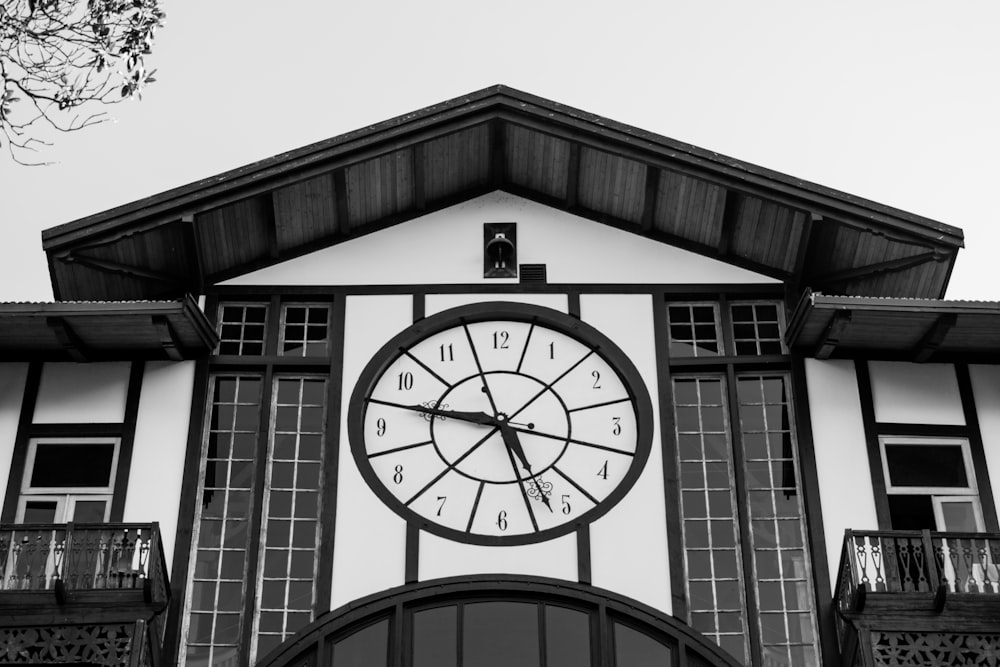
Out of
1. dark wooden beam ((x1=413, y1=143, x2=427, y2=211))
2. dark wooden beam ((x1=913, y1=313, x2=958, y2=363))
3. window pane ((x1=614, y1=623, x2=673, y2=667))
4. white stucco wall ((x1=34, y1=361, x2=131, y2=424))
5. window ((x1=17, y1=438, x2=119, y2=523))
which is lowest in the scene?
window pane ((x1=614, y1=623, x2=673, y2=667))

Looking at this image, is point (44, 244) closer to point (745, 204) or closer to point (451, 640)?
point (451, 640)

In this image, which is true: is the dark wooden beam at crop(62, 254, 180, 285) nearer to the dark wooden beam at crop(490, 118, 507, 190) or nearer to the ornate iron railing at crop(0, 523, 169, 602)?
the ornate iron railing at crop(0, 523, 169, 602)

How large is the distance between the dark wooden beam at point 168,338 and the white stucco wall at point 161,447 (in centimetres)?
16

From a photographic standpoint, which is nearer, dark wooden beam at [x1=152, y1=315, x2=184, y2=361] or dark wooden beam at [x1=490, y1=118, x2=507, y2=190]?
dark wooden beam at [x1=152, y1=315, x2=184, y2=361]

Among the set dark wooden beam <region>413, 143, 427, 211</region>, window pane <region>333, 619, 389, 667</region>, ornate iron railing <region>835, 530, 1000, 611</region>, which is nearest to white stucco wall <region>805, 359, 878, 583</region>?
ornate iron railing <region>835, 530, 1000, 611</region>

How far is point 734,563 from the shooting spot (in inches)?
823

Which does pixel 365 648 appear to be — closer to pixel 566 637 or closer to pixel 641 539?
pixel 566 637

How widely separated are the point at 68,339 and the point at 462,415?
188 inches

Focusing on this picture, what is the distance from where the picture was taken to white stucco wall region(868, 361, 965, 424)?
71.4ft

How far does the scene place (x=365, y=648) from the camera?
792 inches

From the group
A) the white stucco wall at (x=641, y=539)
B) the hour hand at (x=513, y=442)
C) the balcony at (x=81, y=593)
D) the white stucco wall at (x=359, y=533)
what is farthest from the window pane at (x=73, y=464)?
the white stucco wall at (x=641, y=539)

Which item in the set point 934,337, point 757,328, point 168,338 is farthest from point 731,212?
point 168,338

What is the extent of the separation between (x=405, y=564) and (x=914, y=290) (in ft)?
24.6

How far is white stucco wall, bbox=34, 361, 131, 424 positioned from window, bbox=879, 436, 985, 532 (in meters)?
9.16
